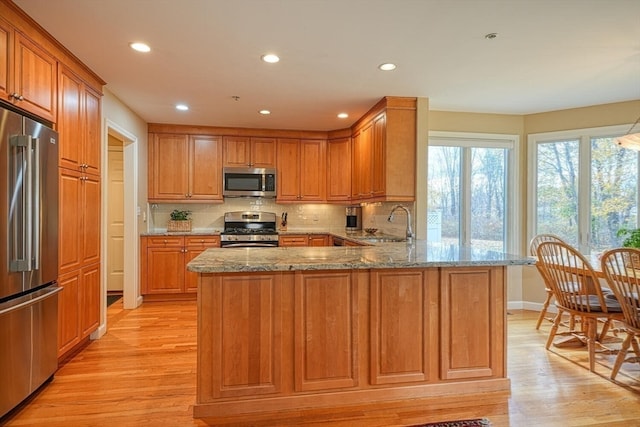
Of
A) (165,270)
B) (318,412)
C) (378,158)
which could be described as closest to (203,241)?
(165,270)

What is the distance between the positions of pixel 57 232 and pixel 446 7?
2.91 m

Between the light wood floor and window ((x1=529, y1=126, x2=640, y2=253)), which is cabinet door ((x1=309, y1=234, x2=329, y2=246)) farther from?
window ((x1=529, y1=126, x2=640, y2=253))

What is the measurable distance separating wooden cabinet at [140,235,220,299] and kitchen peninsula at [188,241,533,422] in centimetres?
258

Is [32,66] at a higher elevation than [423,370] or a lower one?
higher

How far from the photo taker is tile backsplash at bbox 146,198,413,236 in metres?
5.28

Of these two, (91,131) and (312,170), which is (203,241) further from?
(91,131)

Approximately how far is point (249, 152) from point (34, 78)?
3078mm

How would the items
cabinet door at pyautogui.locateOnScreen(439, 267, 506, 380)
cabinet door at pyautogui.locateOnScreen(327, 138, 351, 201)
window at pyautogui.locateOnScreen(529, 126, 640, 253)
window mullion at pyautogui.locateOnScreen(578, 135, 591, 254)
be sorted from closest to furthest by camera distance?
cabinet door at pyautogui.locateOnScreen(439, 267, 506, 380) < window at pyautogui.locateOnScreen(529, 126, 640, 253) < window mullion at pyautogui.locateOnScreen(578, 135, 591, 254) < cabinet door at pyautogui.locateOnScreen(327, 138, 351, 201)

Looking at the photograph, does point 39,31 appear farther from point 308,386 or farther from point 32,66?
point 308,386

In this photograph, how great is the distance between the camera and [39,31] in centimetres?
239

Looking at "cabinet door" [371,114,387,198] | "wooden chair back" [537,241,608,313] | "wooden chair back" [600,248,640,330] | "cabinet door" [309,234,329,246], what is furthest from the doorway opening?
"wooden chair back" [600,248,640,330]

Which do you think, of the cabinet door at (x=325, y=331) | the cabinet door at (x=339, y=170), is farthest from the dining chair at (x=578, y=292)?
the cabinet door at (x=339, y=170)

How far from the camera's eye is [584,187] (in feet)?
13.9

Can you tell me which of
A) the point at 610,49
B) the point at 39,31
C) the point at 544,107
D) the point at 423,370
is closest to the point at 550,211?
the point at 544,107
